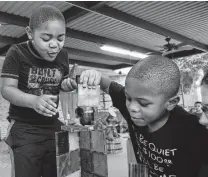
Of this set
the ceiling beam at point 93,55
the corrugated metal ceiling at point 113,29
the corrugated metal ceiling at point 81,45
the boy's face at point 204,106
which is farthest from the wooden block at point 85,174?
the ceiling beam at point 93,55

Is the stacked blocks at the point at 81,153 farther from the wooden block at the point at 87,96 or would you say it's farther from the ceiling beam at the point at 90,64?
the ceiling beam at the point at 90,64

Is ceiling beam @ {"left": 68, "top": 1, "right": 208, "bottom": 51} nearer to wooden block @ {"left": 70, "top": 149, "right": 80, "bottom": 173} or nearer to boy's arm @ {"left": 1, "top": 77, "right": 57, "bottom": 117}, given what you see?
boy's arm @ {"left": 1, "top": 77, "right": 57, "bottom": 117}

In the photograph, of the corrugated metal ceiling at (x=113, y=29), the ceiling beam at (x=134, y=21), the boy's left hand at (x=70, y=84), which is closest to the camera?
the boy's left hand at (x=70, y=84)

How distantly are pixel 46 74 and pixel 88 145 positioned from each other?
1.60 ft

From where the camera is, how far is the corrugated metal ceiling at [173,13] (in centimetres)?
505

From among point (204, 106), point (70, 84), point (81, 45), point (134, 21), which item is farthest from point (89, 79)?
point (81, 45)

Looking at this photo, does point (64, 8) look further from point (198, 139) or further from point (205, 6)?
point (198, 139)

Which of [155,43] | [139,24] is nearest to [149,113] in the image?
[139,24]

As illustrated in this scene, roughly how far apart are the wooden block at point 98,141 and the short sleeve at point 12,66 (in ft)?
1.76

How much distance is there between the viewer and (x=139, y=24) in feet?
18.9

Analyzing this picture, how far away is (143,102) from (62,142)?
0.49 metres

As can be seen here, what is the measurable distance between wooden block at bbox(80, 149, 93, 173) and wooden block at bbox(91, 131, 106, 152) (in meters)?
0.06

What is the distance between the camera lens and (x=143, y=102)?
1116 mm

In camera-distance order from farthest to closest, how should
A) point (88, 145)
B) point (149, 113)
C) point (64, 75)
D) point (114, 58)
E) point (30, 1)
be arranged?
point (114, 58), point (30, 1), point (64, 75), point (88, 145), point (149, 113)
